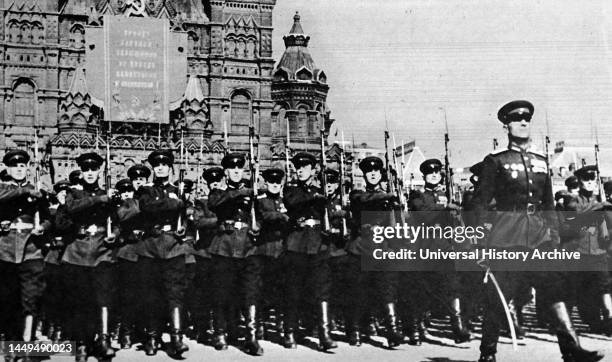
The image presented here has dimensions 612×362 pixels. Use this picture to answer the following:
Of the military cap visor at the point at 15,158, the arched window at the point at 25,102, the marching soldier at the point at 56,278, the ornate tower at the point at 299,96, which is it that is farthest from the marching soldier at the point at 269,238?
the ornate tower at the point at 299,96

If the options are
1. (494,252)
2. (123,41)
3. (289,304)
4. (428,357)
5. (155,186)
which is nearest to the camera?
(494,252)

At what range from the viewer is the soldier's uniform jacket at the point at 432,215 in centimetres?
856

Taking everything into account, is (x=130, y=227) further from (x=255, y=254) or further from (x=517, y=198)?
(x=517, y=198)

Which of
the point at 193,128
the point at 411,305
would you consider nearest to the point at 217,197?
the point at 411,305

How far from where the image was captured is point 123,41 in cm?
3588

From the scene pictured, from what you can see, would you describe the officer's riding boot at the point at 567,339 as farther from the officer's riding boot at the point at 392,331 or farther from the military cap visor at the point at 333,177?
the military cap visor at the point at 333,177

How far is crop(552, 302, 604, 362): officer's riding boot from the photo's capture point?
591 cm

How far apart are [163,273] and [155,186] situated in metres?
0.88

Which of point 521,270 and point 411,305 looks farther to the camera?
point 411,305

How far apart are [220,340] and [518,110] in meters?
3.88

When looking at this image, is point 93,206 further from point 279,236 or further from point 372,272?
point 372,272

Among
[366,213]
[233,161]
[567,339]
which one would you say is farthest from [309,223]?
[567,339]

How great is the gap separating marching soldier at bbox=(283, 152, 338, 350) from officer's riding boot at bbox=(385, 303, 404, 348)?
63 cm

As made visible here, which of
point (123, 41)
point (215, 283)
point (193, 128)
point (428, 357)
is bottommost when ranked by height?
point (428, 357)
